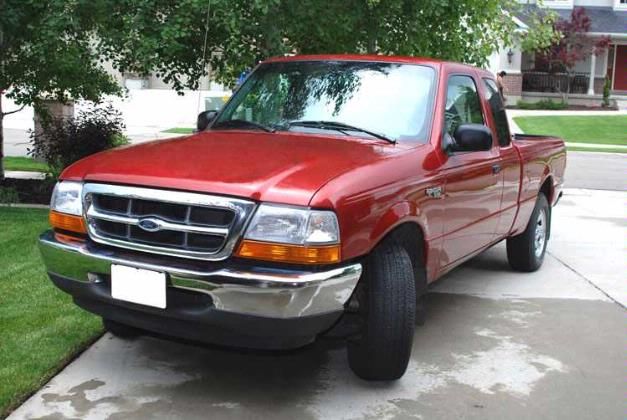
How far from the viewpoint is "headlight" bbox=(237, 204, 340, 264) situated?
343 cm

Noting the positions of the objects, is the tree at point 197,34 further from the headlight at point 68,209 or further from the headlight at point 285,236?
the headlight at point 285,236

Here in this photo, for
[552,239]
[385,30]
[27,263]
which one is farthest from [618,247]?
[27,263]

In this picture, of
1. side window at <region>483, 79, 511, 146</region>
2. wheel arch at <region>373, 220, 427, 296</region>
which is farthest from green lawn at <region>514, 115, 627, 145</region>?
wheel arch at <region>373, 220, 427, 296</region>

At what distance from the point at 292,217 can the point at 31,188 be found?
7598 mm

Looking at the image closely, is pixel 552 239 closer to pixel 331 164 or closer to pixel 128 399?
pixel 331 164

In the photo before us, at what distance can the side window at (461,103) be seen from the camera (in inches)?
199

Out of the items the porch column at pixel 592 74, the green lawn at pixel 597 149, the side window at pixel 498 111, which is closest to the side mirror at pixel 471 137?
the side window at pixel 498 111

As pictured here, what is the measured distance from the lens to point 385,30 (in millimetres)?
8547

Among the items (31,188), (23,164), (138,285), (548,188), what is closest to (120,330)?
(138,285)

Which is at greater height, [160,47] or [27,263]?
[160,47]

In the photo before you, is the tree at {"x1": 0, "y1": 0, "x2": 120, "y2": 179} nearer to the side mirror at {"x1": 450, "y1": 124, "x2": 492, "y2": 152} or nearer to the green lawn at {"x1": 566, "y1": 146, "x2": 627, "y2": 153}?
the side mirror at {"x1": 450, "y1": 124, "x2": 492, "y2": 152}

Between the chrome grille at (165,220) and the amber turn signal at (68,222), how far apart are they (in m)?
0.07

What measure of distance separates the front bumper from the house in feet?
105

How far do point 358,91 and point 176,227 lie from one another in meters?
1.86
